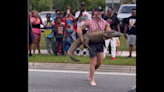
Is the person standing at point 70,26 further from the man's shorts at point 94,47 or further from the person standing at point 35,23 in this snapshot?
the man's shorts at point 94,47

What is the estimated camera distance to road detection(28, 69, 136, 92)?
6.27 m

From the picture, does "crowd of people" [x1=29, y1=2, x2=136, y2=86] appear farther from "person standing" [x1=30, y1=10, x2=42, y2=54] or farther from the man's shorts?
the man's shorts

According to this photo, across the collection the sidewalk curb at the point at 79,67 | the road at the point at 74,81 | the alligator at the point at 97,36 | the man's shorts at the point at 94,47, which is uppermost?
the alligator at the point at 97,36

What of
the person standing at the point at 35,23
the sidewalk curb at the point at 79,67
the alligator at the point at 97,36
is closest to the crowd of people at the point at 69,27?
the person standing at the point at 35,23

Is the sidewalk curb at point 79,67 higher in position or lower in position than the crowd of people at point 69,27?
lower

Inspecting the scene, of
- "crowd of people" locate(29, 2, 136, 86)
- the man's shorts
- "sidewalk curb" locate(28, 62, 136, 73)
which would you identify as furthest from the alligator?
"crowd of people" locate(29, 2, 136, 86)

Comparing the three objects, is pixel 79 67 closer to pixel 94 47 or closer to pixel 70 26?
pixel 94 47

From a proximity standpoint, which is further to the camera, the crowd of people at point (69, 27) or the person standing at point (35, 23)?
the person standing at point (35, 23)

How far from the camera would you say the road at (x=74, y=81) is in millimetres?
6273

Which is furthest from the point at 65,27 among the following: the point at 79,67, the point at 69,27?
the point at 79,67
